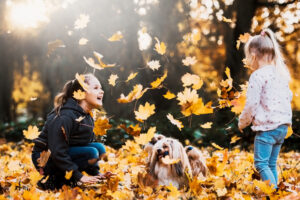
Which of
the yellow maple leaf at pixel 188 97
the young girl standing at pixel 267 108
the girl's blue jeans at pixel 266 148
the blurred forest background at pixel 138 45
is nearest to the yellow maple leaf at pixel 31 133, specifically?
the yellow maple leaf at pixel 188 97

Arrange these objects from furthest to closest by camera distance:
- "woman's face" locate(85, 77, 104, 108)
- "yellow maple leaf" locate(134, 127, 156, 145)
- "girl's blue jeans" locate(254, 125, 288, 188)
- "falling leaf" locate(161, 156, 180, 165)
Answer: "woman's face" locate(85, 77, 104, 108), "girl's blue jeans" locate(254, 125, 288, 188), "falling leaf" locate(161, 156, 180, 165), "yellow maple leaf" locate(134, 127, 156, 145)

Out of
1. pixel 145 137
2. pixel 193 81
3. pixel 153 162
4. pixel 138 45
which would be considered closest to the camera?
pixel 145 137

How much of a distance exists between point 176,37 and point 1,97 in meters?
6.00

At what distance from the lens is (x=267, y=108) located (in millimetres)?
2625

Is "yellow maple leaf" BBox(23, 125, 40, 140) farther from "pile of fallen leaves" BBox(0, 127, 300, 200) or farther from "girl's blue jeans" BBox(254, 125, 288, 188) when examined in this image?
"girl's blue jeans" BBox(254, 125, 288, 188)

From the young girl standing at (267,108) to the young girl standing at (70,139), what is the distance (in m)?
1.32

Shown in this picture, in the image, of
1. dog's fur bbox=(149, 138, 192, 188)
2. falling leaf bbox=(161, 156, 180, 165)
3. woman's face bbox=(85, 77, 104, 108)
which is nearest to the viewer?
falling leaf bbox=(161, 156, 180, 165)

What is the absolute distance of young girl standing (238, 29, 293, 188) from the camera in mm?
2598

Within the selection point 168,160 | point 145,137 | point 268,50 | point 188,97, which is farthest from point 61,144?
point 268,50

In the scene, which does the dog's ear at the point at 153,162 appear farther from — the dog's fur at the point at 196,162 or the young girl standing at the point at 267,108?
the young girl standing at the point at 267,108

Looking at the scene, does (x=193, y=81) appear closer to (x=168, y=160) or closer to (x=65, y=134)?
(x=168, y=160)

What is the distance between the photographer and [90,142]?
10.1 ft

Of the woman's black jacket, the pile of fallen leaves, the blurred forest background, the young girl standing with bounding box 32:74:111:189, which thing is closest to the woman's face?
the young girl standing with bounding box 32:74:111:189

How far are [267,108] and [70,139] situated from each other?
1709 millimetres
